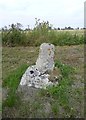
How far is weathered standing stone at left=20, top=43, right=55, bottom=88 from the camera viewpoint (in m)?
7.00

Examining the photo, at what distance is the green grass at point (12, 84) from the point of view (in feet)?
20.5

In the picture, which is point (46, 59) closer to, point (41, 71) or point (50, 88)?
point (41, 71)

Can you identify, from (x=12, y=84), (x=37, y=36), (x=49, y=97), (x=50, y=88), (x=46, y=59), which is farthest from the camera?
(x=37, y=36)

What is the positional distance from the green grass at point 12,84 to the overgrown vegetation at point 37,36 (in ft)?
14.7

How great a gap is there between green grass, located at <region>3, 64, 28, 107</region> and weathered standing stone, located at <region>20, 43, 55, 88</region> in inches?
8.0

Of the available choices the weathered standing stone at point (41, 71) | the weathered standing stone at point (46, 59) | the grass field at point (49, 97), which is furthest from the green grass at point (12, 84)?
the weathered standing stone at point (46, 59)

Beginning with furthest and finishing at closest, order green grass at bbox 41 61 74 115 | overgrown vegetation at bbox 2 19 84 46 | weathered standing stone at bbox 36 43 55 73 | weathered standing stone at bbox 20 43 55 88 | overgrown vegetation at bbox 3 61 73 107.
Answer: overgrown vegetation at bbox 2 19 84 46 → weathered standing stone at bbox 36 43 55 73 → weathered standing stone at bbox 20 43 55 88 → overgrown vegetation at bbox 3 61 73 107 → green grass at bbox 41 61 74 115

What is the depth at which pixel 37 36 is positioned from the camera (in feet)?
41.9

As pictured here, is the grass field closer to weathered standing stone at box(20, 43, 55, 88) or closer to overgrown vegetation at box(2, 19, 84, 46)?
weathered standing stone at box(20, 43, 55, 88)

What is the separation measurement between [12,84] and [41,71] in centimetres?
67

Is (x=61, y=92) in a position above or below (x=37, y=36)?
below

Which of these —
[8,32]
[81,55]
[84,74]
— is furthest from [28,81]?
[8,32]

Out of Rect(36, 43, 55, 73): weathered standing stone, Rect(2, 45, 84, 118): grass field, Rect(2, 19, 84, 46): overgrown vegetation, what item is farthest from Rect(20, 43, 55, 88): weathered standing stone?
Rect(2, 19, 84, 46): overgrown vegetation

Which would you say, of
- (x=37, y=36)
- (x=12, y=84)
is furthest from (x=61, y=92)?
(x=37, y=36)
